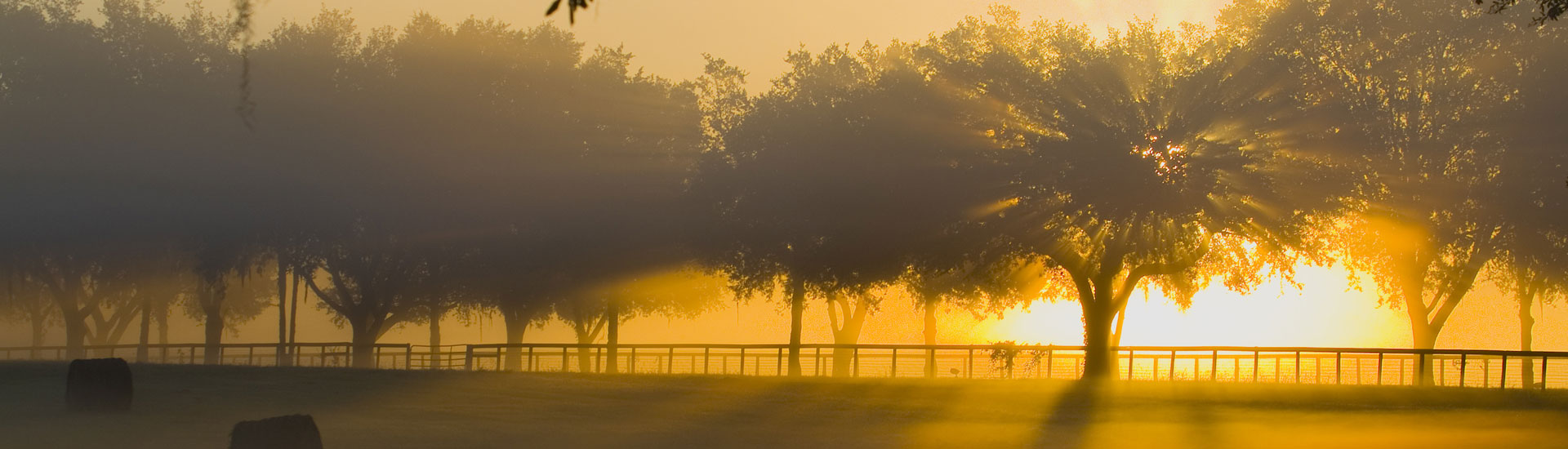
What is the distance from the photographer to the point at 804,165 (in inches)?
1460

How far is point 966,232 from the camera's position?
3409 centimetres

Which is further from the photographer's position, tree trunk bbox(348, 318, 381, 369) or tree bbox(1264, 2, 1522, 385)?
tree trunk bbox(348, 318, 381, 369)

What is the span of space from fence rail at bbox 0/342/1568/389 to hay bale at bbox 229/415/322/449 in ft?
78.1

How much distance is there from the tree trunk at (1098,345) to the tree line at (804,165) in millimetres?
67

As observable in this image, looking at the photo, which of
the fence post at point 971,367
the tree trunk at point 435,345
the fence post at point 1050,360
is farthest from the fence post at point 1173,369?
the tree trunk at point 435,345

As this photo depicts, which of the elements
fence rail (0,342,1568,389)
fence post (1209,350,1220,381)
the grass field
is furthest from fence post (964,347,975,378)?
fence post (1209,350,1220,381)

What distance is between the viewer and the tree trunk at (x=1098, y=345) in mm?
34531

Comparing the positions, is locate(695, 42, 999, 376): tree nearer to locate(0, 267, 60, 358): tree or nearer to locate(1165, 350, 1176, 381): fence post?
locate(1165, 350, 1176, 381): fence post

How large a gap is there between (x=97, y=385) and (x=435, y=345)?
26.2 m

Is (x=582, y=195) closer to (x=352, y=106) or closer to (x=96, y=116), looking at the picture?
(x=352, y=106)

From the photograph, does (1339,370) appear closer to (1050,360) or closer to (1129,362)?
(1129,362)

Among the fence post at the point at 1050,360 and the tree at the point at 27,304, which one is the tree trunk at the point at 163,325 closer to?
the tree at the point at 27,304

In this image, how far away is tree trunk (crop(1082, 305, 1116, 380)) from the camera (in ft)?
113

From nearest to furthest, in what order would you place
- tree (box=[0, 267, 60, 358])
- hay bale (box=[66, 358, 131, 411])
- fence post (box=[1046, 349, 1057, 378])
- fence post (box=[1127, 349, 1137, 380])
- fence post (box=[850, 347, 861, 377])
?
hay bale (box=[66, 358, 131, 411]) → fence post (box=[1127, 349, 1137, 380]) → fence post (box=[1046, 349, 1057, 378]) → fence post (box=[850, 347, 861, 377]) → tree (box=[0, 267, 60, 358])
